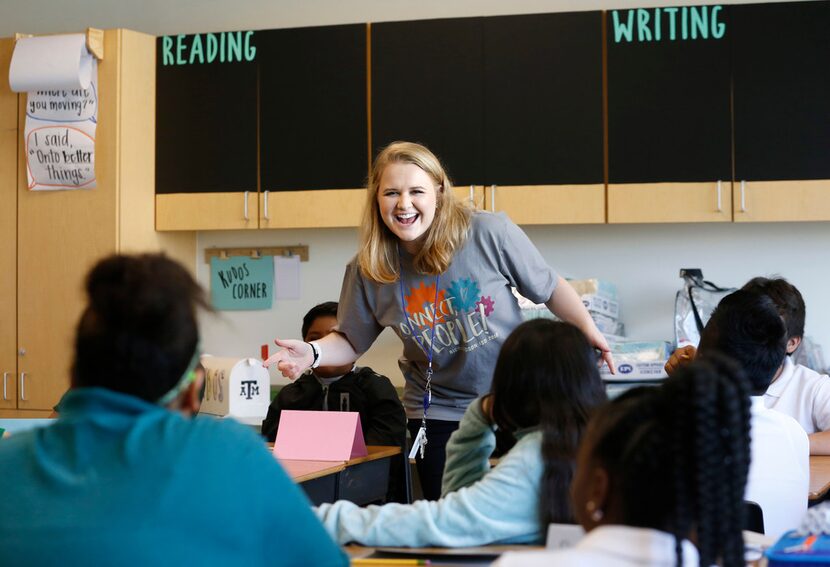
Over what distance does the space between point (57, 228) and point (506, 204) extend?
191 cm

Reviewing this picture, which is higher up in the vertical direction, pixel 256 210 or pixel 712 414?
pixel 256 210

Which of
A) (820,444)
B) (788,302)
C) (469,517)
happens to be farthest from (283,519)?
(788,302)

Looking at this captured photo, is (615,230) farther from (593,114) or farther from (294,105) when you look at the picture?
(294,105)

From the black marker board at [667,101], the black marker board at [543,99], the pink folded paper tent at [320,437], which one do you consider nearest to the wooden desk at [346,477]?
the pink folded paper tent at [320,437]

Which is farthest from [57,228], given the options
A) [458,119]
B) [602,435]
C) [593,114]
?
[602,435]

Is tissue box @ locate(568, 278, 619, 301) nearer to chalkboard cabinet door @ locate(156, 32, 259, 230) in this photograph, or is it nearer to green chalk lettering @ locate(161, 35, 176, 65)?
Answer: chalkboard cabinet door @ locate(156, 32, 259, 230)

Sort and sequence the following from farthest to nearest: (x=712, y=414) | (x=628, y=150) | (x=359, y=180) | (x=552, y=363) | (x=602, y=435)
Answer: (x=359, y=180), (x=628, y=150), (x=552, y=363), (x=602, y=435), (x=712, y=414)

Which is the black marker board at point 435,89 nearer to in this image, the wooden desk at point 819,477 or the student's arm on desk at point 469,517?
the wooden desk at point 819,477

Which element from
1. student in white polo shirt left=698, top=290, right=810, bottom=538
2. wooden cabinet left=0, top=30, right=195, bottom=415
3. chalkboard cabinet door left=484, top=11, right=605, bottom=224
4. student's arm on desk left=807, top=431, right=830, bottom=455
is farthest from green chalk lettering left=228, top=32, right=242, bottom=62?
student's arm on desk left=807, top=431, right=830, bottom=455

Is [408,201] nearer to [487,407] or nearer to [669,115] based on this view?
[487,407]

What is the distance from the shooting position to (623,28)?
12.9 ft

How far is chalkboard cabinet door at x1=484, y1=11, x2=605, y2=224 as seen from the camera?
3957 millimetres

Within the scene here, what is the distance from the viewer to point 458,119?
4070mm

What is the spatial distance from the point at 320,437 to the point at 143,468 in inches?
61.5
